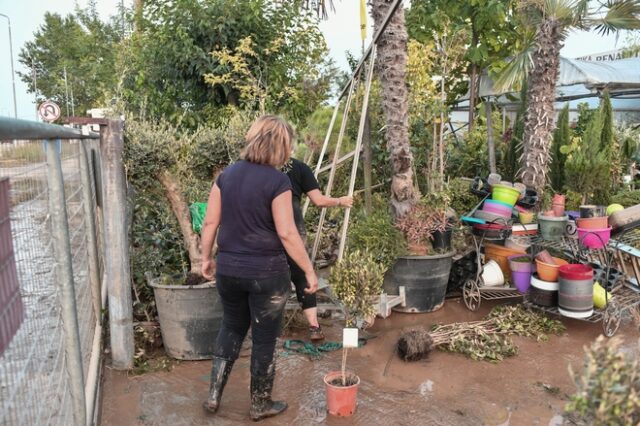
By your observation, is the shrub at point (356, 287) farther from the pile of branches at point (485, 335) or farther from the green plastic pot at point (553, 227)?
the green plastic pot at point (553, 227)

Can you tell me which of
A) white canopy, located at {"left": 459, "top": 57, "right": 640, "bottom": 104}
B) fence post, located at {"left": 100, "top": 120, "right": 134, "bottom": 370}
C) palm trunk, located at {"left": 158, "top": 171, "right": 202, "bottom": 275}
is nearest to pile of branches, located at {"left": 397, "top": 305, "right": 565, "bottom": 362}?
palm trunk, located at {"left": 158, "top": 171, "right": 202, "bottom": 275}

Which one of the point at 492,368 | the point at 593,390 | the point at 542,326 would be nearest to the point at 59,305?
the point at 593,390

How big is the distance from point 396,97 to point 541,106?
97.8 inches

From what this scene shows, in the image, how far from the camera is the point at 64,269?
2344mm

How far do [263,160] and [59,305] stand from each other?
1.37 meters

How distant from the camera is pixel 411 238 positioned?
5199mm

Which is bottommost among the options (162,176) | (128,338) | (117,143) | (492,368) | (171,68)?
(492,368)

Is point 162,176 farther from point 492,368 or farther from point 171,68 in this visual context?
point 171,68

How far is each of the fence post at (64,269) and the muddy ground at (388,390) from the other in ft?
3.72

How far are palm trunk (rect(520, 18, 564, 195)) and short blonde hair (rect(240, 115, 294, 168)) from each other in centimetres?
464

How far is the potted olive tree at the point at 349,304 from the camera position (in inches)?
132

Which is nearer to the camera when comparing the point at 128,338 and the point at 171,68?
the point at 128,338

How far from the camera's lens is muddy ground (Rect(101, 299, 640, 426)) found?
339 cm

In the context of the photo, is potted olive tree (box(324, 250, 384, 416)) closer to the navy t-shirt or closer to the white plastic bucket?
the navy t-shirt
